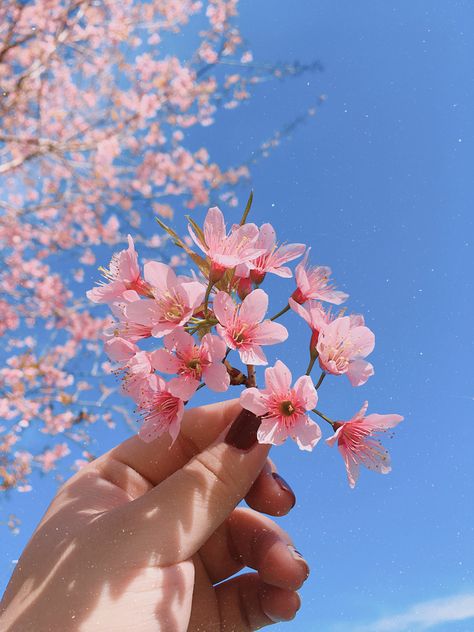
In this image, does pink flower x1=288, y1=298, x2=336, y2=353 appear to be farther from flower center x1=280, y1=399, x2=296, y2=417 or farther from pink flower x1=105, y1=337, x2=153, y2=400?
pink flower x1=105, y1=337, x2=153, y2=400

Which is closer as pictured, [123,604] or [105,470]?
[123,604]

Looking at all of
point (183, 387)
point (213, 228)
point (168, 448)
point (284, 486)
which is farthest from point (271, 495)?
point (213, 228)

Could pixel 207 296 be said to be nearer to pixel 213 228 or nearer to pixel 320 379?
pixel 213 228

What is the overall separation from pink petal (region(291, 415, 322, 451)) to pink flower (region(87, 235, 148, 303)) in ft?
1.48

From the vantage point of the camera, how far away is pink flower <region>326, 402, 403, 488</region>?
3.70ft

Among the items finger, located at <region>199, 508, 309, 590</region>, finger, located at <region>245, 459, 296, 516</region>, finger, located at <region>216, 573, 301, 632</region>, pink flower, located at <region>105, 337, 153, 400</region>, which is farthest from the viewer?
finger, located at <region>216, 573, 301, 632</region>

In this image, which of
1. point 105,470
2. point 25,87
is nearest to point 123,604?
point 105,470

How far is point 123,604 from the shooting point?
110 cm

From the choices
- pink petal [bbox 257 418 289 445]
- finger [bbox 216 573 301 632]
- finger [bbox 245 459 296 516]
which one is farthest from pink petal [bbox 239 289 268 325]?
finger [bbox 216 573 301 632]

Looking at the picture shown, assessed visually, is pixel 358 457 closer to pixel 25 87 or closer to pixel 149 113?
pixel 25 87

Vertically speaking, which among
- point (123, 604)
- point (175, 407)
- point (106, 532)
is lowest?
point (123, 604)

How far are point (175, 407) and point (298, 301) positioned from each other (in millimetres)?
365

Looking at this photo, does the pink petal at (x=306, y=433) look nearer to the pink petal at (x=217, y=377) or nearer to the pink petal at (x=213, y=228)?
the pink petal at (x=217, y=377)

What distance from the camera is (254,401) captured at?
1.06m
